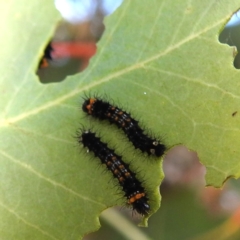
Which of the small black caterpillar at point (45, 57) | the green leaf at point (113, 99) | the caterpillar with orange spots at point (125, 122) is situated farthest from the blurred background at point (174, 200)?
the caterpillar with orange spots at point (125, 122)

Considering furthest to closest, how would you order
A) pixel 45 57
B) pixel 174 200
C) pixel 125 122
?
pixel 174 200 → pixel 45 57 → pixel 125 122

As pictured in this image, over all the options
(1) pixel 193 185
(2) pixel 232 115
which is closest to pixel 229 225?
(1) pixel 193 185

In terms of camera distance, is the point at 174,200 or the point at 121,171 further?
the point at 174,200

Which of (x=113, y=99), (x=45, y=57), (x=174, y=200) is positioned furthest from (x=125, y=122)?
(x=174, y=200)

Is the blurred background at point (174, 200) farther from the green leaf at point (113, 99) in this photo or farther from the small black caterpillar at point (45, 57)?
the green leaf at point (113, 99)

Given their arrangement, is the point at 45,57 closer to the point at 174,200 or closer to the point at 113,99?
the point at 113,99

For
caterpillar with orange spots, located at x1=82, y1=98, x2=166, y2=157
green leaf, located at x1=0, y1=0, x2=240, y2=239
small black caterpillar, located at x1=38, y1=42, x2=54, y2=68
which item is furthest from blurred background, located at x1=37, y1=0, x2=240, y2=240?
caterpillar with orange spots, located at x1=82, y1=98, x2=166, y2=157
